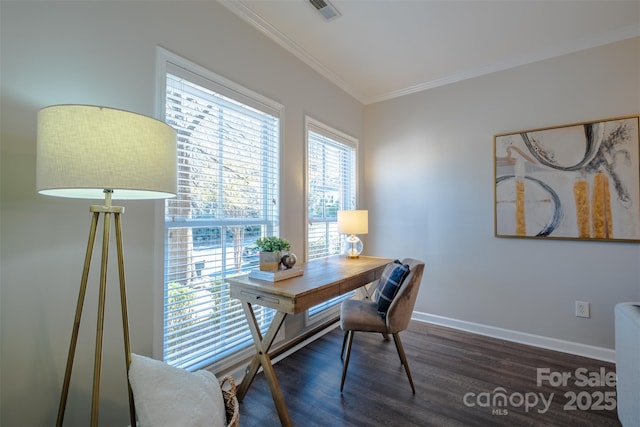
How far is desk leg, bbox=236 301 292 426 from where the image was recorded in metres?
1.61

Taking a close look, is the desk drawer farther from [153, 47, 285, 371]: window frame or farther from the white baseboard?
the white baseboard

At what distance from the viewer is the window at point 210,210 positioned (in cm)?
172

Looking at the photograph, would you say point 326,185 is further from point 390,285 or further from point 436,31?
point 436,31

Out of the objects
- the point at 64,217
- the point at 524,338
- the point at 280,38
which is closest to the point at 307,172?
the point at 280,38

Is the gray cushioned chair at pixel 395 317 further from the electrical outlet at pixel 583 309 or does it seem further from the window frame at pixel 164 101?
the electrical outlet at pixel 583 309

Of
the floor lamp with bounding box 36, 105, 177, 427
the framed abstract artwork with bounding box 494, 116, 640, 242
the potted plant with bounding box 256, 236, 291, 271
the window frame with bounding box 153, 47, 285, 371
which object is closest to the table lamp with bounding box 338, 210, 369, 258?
the potted plant with bounding box 256, 236, 291, 271

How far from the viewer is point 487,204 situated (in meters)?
2.87

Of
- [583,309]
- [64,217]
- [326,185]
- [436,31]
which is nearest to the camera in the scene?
[64,217]

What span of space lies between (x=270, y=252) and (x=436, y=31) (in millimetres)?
2257

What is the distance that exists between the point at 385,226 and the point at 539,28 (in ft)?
7.50

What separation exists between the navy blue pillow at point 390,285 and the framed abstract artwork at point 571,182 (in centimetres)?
145

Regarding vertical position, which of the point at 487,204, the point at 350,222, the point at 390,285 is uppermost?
the point at 487,204

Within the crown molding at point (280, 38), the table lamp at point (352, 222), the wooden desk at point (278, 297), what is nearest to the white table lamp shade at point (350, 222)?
the table lamp at point (352, 222)

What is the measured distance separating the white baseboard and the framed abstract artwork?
3.08ft
